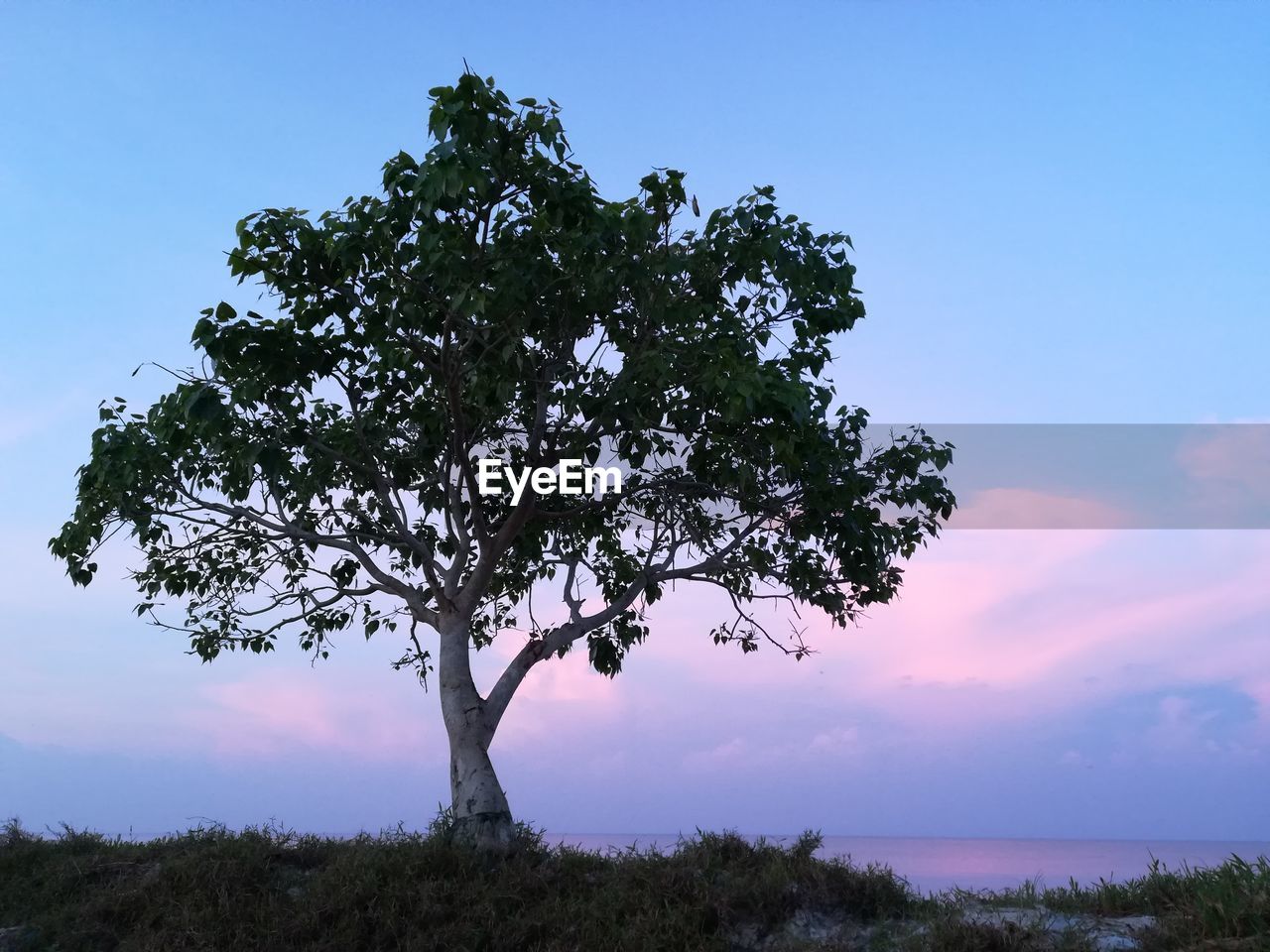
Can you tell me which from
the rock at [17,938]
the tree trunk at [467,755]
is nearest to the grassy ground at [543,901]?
the rock at [17,938]

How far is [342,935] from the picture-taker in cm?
1156

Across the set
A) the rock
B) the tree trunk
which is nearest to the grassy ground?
the rock

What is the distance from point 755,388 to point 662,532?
4774 mm

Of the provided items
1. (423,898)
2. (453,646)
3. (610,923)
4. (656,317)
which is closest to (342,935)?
(423,898)

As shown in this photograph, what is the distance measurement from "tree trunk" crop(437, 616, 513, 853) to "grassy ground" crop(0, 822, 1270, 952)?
35cm

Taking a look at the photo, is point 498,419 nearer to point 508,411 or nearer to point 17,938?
point 508,411

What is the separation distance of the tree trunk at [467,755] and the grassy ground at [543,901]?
0.35 meters

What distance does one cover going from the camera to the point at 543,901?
11.9m

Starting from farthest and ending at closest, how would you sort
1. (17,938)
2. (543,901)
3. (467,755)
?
(467,755), (17,938), (543,901)

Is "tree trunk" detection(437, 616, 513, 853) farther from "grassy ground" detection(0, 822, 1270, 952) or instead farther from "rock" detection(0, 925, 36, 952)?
"rock" detection(0, 925, 36, 952)

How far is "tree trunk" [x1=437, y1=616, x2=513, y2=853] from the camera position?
13406mm

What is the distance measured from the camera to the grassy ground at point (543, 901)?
10680mm

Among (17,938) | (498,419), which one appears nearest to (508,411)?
(498,419)

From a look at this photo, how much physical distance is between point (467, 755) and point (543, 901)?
2469mm
